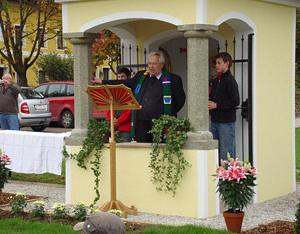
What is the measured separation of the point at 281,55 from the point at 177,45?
2.10m

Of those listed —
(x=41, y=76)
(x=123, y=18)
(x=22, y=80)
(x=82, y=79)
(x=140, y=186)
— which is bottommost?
(x=140, y=186)

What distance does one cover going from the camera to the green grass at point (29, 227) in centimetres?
770

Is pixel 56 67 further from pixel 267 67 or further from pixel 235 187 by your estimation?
pixel 235 187

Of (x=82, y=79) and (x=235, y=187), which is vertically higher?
(x=82, y=79)

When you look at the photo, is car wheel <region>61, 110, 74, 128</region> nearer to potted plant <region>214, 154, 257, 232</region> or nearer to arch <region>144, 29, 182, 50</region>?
arch <region>144, 29, 182, 50</region>

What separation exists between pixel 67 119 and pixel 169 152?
17545mm

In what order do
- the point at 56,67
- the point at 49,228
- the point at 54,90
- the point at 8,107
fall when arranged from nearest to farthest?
the point at 49,228 → the point at 8,107 → the point at 54,90 → the point at 56,67

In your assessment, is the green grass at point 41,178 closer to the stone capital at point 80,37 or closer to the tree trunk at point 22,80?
the stone capital at point 80,37

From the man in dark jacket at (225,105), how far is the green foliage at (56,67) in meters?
28.3

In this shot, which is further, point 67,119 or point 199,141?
point 67,119

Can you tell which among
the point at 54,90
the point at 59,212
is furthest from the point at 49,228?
the point at 54,90


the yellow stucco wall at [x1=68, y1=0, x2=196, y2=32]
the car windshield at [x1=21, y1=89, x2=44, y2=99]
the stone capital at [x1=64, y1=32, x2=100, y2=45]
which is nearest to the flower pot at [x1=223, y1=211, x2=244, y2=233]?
the yellow stucco wall at [x1=68, y1=0, x2=196, y2=32]

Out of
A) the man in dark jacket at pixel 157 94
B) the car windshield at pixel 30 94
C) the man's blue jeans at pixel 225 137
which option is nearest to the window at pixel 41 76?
the car windshield at pixel 30 94

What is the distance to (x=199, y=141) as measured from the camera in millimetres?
8766
